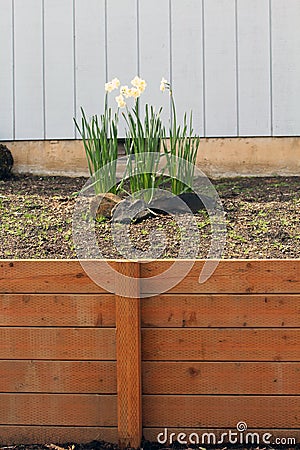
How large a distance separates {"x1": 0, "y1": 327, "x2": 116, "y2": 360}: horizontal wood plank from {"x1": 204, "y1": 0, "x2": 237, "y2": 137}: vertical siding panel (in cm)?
321

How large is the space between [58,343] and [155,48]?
354 cm

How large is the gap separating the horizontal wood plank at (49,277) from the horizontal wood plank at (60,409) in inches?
19.0

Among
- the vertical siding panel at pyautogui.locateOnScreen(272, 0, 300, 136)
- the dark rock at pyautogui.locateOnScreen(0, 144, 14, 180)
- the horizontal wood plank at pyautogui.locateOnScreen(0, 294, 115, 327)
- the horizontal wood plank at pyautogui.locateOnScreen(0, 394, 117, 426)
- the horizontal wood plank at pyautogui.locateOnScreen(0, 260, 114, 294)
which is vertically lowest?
the horizontal wood plank at pyautogui.locateOnScreen(0, 394, 117, 426)

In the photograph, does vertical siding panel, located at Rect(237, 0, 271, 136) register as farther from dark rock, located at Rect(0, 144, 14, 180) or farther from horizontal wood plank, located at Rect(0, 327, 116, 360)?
horizontal wood plank, located at Rect(0, 327, 116, 360)

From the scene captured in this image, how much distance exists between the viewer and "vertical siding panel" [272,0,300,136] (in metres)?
6.25

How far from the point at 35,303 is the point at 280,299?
1102 millimetres

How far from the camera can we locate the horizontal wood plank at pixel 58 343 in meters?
3.43

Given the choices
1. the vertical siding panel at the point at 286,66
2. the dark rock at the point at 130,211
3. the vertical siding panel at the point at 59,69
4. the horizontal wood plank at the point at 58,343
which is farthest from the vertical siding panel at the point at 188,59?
the horizontal wood plank at the point at 58,343

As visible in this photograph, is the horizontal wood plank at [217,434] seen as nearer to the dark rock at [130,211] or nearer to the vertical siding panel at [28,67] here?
the dark rock at [130,211]

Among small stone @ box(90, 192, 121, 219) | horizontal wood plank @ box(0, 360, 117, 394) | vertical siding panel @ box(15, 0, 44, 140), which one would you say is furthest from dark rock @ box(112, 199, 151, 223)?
vertical siding panel @ box(15, 0, 44, 140)

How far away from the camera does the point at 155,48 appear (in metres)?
6.33

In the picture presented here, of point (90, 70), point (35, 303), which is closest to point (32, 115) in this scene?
point (90, 70)

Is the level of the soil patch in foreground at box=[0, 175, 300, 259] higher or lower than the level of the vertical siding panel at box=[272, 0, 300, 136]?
lower

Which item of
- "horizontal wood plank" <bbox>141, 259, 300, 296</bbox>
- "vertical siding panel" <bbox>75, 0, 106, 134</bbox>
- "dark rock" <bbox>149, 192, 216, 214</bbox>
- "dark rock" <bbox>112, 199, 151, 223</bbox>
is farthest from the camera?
"vertical siding panel" <bbox>75, 0, 106, 134</bbox>
